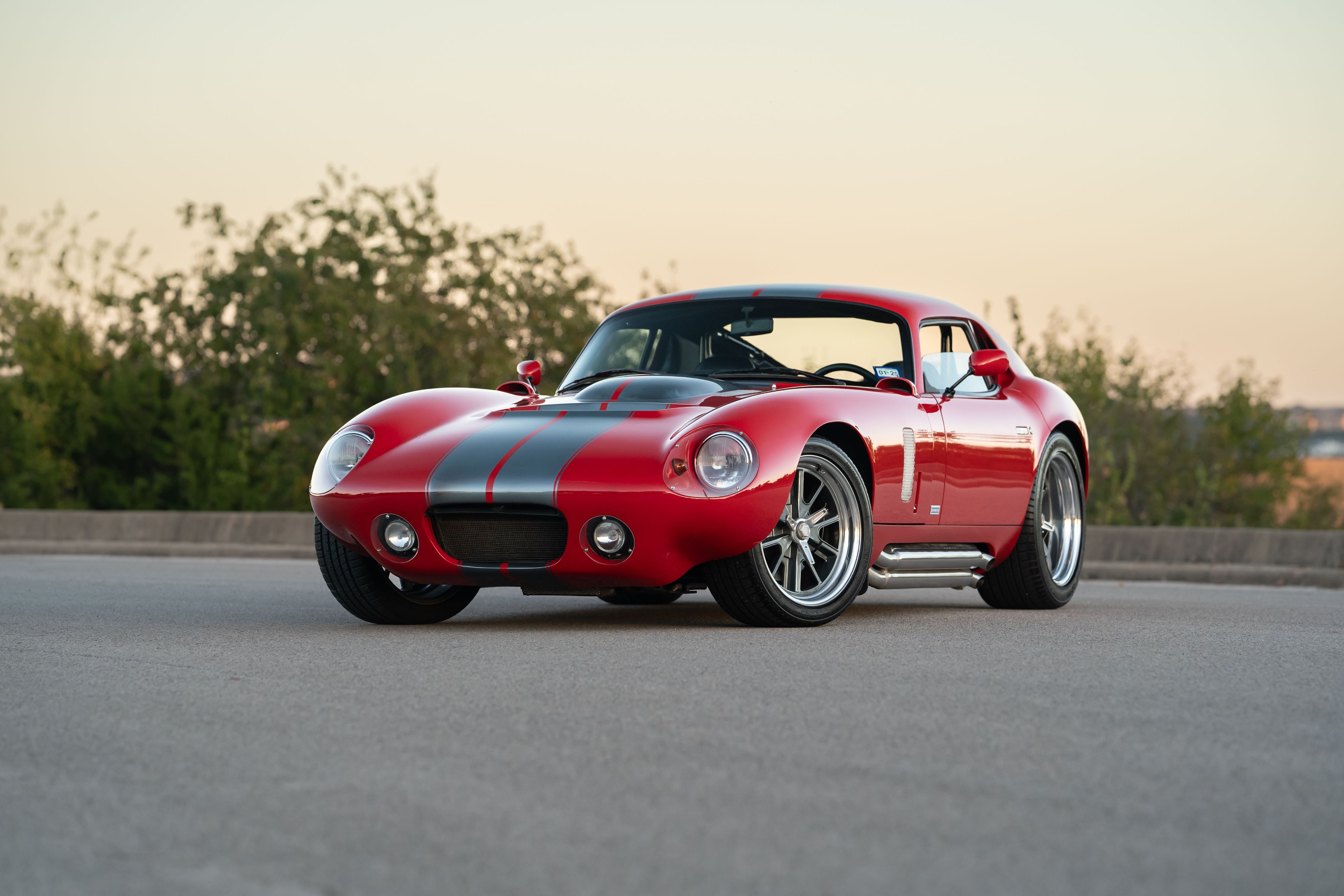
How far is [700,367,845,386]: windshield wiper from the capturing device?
24.5 feet

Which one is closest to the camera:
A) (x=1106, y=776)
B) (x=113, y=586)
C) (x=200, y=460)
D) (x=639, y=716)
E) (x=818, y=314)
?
(x=1106, y=776)

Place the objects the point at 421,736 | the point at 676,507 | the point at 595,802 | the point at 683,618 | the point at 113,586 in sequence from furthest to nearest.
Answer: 1. the point at 113,586
2. the point at 683,618
3. the point at 676,507
4. the point at 421,736
5. the point at 595,802

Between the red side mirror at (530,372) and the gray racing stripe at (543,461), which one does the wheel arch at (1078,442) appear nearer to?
the red side mirror at (530,372)

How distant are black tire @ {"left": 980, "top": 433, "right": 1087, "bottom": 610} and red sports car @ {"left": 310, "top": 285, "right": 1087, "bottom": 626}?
13 millimetres

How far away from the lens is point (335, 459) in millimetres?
6941

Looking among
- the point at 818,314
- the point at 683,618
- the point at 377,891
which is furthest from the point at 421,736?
the point at 818,314

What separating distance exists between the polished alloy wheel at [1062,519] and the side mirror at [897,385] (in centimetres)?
157

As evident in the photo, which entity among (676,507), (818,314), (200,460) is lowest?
(200,460)

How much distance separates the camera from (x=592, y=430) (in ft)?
21.4

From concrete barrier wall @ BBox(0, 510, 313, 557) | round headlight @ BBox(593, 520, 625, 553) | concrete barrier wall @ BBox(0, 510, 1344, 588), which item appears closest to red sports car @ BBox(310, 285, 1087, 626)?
round headlight @ BBox(593, 520, 625, 553)

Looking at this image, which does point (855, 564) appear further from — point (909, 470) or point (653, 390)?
point (653, 390)

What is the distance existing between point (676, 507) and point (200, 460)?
61.7 feet

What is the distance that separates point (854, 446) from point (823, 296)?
1.08 m

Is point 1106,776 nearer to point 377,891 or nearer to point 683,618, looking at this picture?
point 377,891
